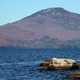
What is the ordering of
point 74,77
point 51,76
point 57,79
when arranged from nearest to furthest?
point 74,77 → point 57,79 → point 51,76

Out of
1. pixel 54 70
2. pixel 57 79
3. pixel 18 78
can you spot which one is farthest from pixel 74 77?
pixel 54 70

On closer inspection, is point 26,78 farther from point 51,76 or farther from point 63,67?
point 63,67

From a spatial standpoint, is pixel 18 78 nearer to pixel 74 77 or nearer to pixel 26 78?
pixel 26 78

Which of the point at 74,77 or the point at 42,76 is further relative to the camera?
the point at 42,76

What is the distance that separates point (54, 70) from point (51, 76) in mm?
8031

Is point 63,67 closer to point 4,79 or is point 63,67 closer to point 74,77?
point 4,79

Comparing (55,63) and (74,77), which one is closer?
(74,77)

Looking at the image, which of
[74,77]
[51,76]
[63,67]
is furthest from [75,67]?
[74,77]

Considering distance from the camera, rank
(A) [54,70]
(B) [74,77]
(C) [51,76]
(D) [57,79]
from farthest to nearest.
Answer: (A) [54,70], (C) [51,76], (D) [57,79], (B) [74,77]

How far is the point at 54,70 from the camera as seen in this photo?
202 feet

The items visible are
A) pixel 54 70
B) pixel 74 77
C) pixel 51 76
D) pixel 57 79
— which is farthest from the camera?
pixel 54 70

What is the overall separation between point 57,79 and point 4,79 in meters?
6.63

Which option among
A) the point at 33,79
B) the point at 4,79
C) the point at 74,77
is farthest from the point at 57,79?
the point at 74,77

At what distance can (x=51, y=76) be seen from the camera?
53.5 meters
